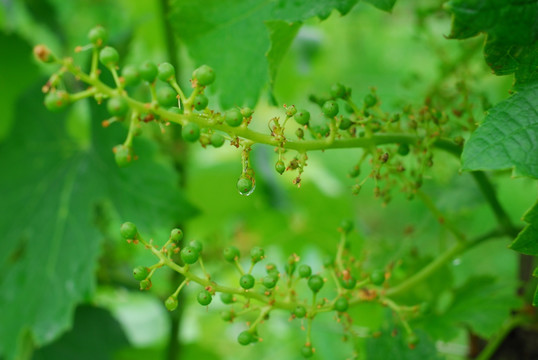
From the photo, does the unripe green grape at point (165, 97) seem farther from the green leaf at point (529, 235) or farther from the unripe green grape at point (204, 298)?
the green leaf at point (529, 235)

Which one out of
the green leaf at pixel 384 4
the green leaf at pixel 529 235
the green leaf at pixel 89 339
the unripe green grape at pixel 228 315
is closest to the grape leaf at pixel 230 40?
the green leaf at pixel 384 4

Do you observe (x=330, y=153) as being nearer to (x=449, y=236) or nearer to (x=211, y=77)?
(x=449, y=236)

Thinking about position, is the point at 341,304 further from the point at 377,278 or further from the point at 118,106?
the point at 118,106

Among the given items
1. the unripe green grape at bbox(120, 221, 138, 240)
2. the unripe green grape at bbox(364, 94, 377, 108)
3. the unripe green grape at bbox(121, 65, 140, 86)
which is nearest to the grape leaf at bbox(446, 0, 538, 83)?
the unripe green grape at bbox(364, 94, 377, 108)

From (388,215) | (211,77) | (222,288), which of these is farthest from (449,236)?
(388,215)

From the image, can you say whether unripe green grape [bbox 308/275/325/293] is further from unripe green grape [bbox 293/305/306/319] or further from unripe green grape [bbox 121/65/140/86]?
unripe green grape [bbox 121/65/140/86]

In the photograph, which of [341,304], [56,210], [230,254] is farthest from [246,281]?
[56,210]
